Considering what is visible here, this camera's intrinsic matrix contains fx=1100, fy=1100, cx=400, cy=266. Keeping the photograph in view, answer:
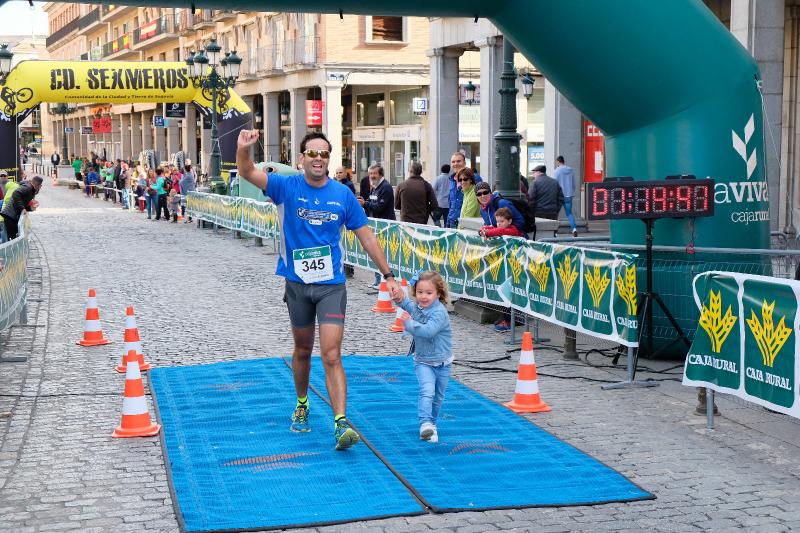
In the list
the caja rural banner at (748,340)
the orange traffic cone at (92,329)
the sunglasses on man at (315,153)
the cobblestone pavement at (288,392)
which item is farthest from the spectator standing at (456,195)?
the sunglasses on man at (315,153)

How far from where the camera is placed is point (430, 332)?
7.22 m

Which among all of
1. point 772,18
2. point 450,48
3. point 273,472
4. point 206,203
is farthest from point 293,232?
point 450,48

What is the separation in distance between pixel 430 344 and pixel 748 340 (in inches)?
82.4

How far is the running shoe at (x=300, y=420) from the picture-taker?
7.54m

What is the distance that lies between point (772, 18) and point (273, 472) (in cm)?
1451

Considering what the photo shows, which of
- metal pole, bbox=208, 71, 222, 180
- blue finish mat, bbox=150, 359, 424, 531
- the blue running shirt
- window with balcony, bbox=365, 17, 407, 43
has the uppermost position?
window with balcony, bbox=365, 17, 407, 43

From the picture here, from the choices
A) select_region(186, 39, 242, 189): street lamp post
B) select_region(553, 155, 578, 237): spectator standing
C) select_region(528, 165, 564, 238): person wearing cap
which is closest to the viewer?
select_region(528, 165, 564, 238): person wearing cap

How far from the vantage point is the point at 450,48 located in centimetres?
3108

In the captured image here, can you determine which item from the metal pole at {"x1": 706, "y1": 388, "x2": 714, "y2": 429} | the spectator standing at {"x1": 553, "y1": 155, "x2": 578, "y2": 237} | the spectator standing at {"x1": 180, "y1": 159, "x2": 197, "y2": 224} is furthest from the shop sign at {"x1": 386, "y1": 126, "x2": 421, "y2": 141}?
→ the metal pole at {"x1": 706, "y1": 388, "x2": 714, "y2": 429}

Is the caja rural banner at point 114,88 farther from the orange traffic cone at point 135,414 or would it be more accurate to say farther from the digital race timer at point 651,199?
the orange traffic cone at point 135,414

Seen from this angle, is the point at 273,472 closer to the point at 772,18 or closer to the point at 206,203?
the point at 772,18

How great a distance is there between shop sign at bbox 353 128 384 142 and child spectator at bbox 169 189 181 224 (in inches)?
500

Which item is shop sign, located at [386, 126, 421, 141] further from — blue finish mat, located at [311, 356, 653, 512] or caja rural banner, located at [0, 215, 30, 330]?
blue finish mat, located at [311, 356, 653, 512]

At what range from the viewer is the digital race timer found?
955cm
